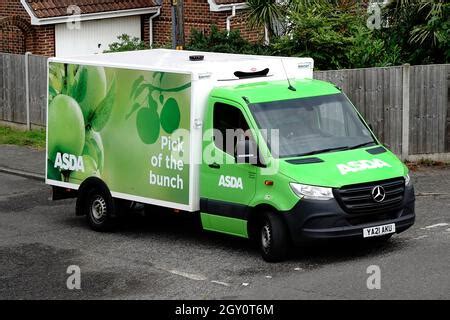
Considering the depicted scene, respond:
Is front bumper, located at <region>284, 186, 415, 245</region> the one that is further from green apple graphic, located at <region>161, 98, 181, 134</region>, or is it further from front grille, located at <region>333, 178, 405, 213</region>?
green apple graphic, located at <region>161, 98, 181, 134</region>

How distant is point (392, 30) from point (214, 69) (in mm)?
9819

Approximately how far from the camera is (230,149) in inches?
562

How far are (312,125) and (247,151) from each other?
39.4 inches

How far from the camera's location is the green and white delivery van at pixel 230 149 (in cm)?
1355

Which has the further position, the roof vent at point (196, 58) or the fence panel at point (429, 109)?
the fence panel at point (429, 109)

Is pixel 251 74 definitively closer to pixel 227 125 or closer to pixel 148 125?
pixel 227 125

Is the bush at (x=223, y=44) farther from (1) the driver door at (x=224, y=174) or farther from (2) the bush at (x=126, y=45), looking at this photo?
(1) the driver door at (x=224, y=174)

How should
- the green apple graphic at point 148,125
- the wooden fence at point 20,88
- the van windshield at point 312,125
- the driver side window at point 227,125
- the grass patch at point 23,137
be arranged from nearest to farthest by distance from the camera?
the van windshield at point 312,125 < the driver side window at point 227,125 < the green apple graphic at point 148,125 < the grass patch at point 23,137 < the wooden fence at point 20,88

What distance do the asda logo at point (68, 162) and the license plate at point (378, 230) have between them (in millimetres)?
4690

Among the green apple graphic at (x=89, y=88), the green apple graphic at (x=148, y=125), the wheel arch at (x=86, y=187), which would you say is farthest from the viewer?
the wheel arch at (x=86, y=187)

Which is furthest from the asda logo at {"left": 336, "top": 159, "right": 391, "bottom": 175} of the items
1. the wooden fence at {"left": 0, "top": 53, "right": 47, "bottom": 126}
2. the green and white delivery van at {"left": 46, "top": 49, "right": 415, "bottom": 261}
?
the wooden fence at {"left": 0, "top": 53, "right": 47, "bottom": 126}

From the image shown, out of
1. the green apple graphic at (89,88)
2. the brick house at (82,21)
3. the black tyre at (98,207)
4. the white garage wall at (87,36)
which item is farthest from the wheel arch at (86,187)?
the white garage wall at (87,36)

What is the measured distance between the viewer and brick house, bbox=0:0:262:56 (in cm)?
2719
